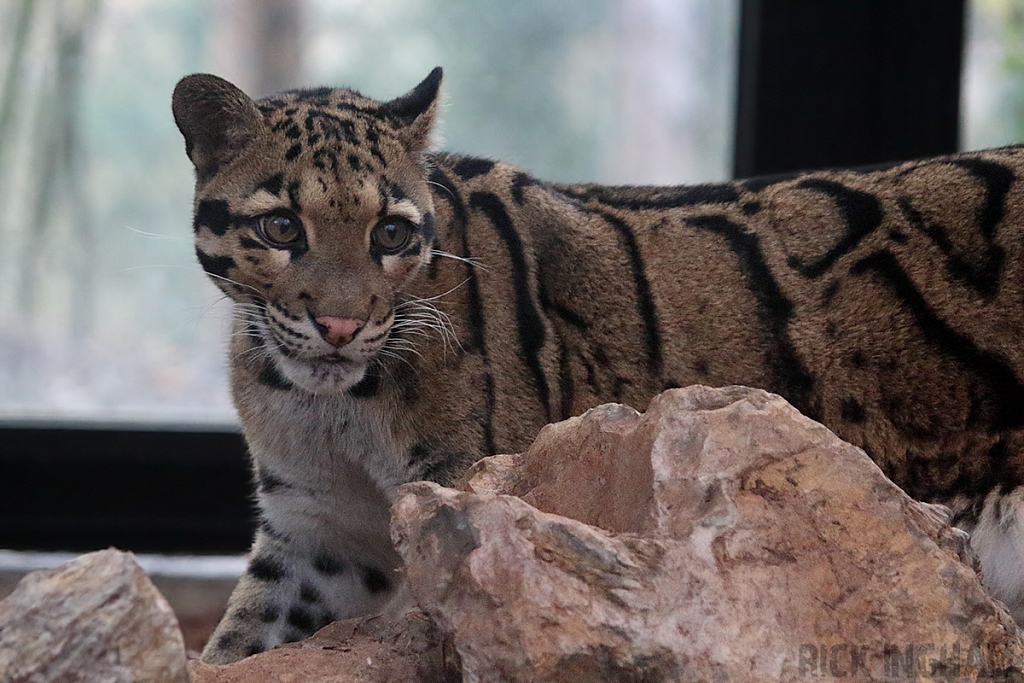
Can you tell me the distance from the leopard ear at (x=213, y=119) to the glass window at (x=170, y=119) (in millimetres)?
1701

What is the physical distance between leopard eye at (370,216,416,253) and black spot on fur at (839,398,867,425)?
1.08 m

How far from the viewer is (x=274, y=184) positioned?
91.9 inches

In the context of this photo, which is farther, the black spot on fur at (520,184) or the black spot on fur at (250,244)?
the black spot on fur at (520,184)

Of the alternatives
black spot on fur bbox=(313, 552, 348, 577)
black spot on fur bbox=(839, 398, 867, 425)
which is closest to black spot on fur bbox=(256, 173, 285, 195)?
black spot on fur bbox=(313, 552, 348, 577)

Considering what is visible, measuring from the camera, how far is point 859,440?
101 inches

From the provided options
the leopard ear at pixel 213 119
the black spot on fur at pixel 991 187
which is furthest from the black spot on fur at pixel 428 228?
the black spot on fur at pixel 991 187

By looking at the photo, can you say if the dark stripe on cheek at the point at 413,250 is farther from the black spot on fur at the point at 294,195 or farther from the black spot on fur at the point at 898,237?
the black spot on fur at the point at 898,237

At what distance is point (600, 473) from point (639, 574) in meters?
0.28

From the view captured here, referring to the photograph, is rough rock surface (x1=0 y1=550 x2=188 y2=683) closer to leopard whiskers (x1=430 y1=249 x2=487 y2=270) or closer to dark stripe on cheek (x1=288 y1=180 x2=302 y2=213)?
dark stripe on cheek (x1=288 y1=180 x2=302 y2=213)

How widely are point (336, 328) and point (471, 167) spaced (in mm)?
816

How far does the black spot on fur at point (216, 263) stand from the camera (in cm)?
236

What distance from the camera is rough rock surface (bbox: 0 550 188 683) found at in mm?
1430

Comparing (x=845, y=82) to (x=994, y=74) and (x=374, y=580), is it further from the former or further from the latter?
(x=374, y=580)

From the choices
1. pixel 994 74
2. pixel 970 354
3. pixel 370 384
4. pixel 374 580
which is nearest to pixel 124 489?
pixel 374 580
